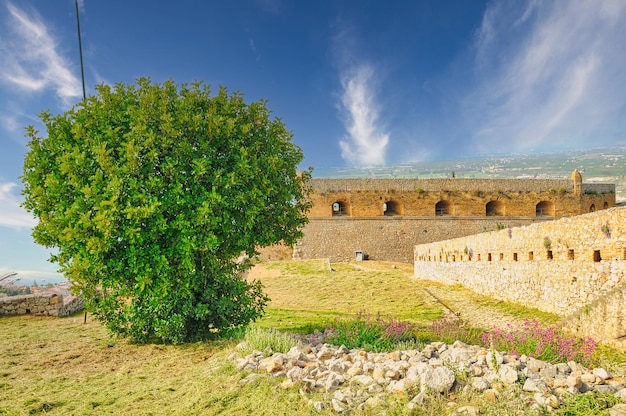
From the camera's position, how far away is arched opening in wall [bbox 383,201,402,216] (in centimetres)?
3922

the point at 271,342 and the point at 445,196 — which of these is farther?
the point at 445,196

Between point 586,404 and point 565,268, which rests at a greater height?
point 565,268


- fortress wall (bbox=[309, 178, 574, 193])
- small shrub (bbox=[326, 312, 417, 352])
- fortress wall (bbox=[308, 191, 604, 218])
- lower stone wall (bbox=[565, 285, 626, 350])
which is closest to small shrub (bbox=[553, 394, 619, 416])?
small shrub (bbox=[326, 312, 417, 352])

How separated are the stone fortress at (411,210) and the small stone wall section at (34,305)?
24.1 m

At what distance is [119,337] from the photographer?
35.3 feet

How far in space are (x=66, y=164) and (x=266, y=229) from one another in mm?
4584

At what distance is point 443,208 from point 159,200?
34.5m

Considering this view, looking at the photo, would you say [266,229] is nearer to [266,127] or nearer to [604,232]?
[266,127]

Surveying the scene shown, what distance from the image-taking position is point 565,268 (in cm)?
1148

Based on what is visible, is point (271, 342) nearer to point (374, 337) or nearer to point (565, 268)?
point (374, 337)

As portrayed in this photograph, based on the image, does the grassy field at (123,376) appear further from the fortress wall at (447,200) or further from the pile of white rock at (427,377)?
the fortress wall at (447,200)

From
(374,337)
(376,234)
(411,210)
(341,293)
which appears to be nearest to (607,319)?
(374,337)

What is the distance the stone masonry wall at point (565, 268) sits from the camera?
9.17 m

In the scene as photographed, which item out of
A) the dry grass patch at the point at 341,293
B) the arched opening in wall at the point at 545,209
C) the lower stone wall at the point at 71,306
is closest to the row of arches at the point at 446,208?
the arched opening in wall at the point at 545,209
